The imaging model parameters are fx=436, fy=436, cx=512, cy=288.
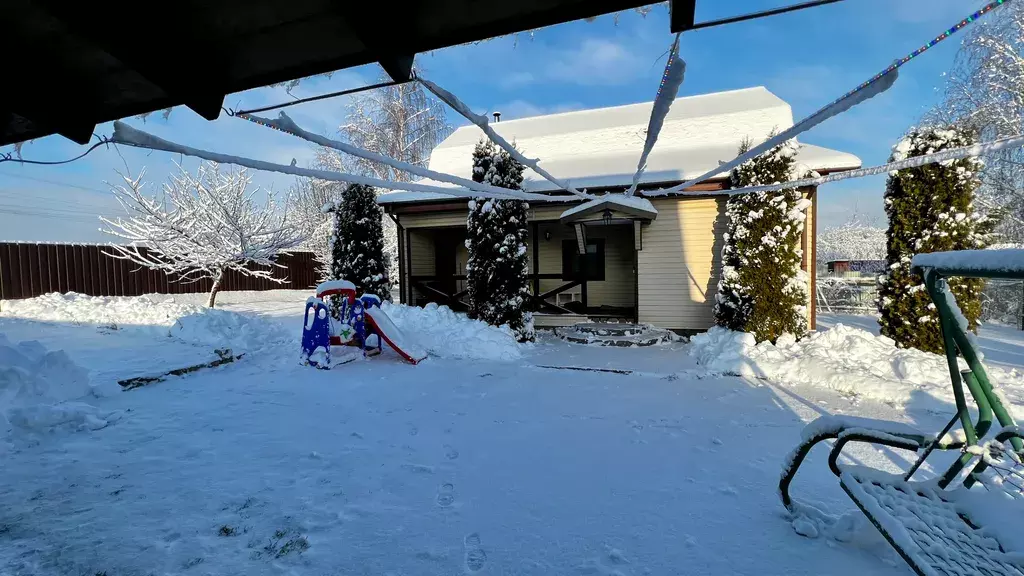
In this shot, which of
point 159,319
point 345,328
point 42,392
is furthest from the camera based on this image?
point 159,319

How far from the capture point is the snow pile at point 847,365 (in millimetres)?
5562

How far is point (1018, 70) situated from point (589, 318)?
37.7 feet

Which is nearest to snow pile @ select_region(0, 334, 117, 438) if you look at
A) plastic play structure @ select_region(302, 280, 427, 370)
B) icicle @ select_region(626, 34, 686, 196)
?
plastic play structure @ select_region(302, 280, 427, 370)

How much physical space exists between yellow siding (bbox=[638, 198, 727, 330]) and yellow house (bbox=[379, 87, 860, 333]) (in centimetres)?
2

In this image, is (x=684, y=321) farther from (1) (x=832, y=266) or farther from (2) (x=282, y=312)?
(1) (x=832, y=266)

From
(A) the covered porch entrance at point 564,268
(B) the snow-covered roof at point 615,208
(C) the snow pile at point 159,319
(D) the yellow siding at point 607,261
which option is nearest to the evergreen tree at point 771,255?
(B) the snow-covered roof at point 615,208

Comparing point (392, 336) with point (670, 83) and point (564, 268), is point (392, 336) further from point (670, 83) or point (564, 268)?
point (564, 268)

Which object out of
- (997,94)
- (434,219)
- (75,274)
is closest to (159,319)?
(434,219)

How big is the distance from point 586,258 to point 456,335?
548 cm

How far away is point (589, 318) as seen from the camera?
10.8 metres

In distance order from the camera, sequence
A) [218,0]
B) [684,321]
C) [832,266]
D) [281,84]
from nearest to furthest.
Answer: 1. [218,0]
2. [281,84]
3. [684,321]
4. [832,266]

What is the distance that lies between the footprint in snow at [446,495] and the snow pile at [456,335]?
181 inches

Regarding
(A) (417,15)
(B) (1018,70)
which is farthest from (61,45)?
(B) (1018,70)

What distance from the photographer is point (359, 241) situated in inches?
436
